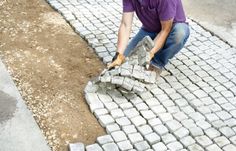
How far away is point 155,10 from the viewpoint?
502cm

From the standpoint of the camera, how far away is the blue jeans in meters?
5.25

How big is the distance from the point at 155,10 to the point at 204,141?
167cm

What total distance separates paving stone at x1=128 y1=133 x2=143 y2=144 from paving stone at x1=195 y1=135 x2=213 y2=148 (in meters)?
0.64

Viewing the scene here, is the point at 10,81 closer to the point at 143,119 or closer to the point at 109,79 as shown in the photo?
the point at 109,79

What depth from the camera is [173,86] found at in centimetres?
548

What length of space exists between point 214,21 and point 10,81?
145 inches

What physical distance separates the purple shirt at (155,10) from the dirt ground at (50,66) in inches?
39.1

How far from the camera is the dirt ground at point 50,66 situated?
4.76 metres

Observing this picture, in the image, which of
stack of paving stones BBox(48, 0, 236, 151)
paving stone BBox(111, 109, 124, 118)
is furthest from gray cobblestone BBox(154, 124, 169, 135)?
paving stone BBox(111, 109, 124, 118)

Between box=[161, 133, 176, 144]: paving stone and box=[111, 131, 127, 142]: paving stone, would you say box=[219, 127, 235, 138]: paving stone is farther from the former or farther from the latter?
box=[111, 131, 127, 142]: paving stone

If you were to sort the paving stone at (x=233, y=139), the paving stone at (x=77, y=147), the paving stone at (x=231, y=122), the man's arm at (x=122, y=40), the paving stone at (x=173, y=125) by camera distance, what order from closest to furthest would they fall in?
the paving stone at (x=77, y=147) → the paving stone at (x=233, y=139) → the paving stone at (x=173, y=125) → the paving stone at (x=231, y=122) → the man's arm at (x=122, y=40)

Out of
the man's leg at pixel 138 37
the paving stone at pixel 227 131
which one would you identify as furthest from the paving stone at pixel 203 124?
the man's leg at pixel 138 37

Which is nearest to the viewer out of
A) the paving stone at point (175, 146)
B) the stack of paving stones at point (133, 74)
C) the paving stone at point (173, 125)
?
the paving stone at point (175, 146)

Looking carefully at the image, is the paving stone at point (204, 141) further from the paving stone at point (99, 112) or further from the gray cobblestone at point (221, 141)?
the paving stone at point (99, 112)
